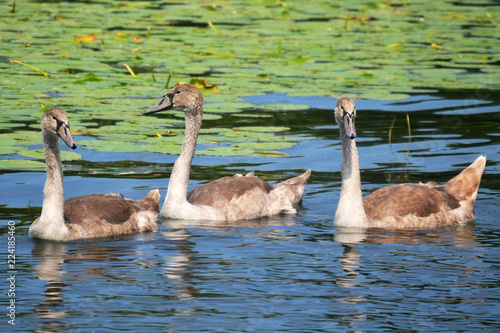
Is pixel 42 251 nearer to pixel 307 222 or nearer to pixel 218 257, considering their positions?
pixel 218 257

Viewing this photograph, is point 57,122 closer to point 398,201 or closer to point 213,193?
point 213,193

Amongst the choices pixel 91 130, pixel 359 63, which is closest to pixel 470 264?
pixel 91 130

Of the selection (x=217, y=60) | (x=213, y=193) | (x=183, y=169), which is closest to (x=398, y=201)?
(x=213, y=193)

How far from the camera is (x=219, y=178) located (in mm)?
13500

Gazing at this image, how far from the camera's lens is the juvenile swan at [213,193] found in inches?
469

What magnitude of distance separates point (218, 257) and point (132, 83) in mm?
9186

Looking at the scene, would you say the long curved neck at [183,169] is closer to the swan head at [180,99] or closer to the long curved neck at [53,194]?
the swan head at [180,99]

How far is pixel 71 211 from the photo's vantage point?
10.9 meters

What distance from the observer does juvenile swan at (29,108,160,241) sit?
10.4 m

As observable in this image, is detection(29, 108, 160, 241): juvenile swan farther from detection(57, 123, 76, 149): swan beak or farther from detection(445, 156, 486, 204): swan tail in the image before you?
detection(445, 156, 486, 204): swan tail

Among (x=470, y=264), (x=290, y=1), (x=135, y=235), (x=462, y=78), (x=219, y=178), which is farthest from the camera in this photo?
(x=290, y=1)

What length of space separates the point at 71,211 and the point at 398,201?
4.09 metres

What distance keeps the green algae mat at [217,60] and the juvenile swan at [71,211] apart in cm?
231

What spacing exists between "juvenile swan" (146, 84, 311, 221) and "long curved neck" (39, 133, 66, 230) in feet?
5.71
